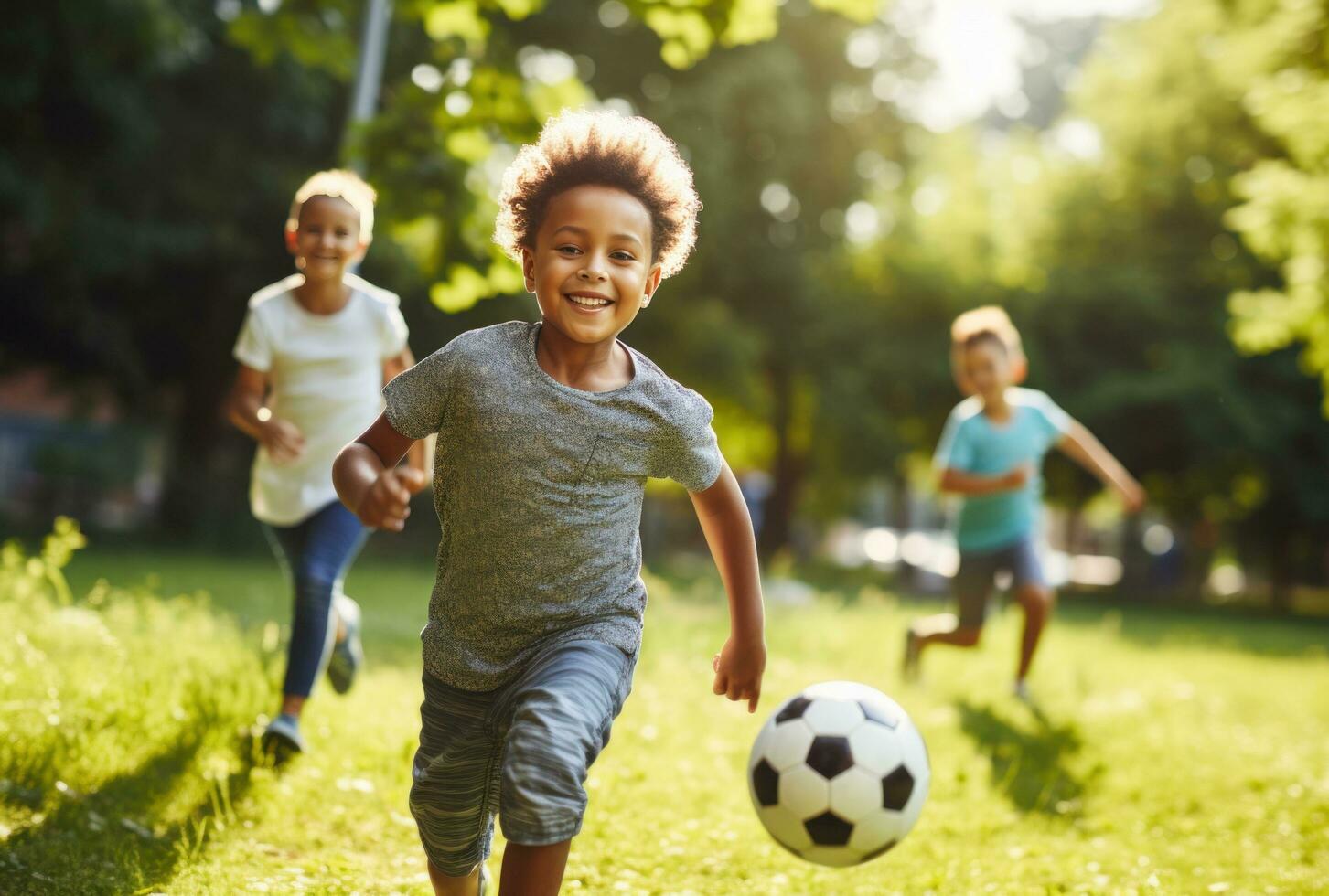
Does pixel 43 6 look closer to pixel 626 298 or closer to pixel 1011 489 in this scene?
pixel 1011 489

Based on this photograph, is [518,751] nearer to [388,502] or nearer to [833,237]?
[388,502]

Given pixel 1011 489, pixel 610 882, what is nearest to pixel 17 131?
pixel 1011 489

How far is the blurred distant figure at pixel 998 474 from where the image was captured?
748 centimetres

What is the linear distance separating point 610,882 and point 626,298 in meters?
1.94

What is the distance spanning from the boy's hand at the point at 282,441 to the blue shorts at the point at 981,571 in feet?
14.8

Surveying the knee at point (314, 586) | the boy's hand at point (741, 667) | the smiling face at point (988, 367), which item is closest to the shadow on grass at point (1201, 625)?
the smiling face at point (988, 367)

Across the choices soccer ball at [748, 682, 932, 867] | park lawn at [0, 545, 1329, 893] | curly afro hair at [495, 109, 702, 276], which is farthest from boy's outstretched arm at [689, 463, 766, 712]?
park lawn at [0, 545, 1329, 893]

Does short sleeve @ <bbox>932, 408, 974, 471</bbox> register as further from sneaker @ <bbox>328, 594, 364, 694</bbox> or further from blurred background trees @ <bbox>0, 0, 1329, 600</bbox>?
blurred background trees @ <bbox>0, 0, 1329, 600</bbox>

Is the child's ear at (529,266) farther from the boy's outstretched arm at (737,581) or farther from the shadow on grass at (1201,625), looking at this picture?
the shadow on grass at (1201,625)

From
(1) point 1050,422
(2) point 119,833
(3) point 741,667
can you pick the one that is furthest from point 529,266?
(1) point 1050,422

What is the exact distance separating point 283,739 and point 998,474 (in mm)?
4480

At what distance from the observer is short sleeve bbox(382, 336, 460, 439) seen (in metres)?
3.06

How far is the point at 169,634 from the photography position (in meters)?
6.77

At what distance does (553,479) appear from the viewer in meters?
3.07
